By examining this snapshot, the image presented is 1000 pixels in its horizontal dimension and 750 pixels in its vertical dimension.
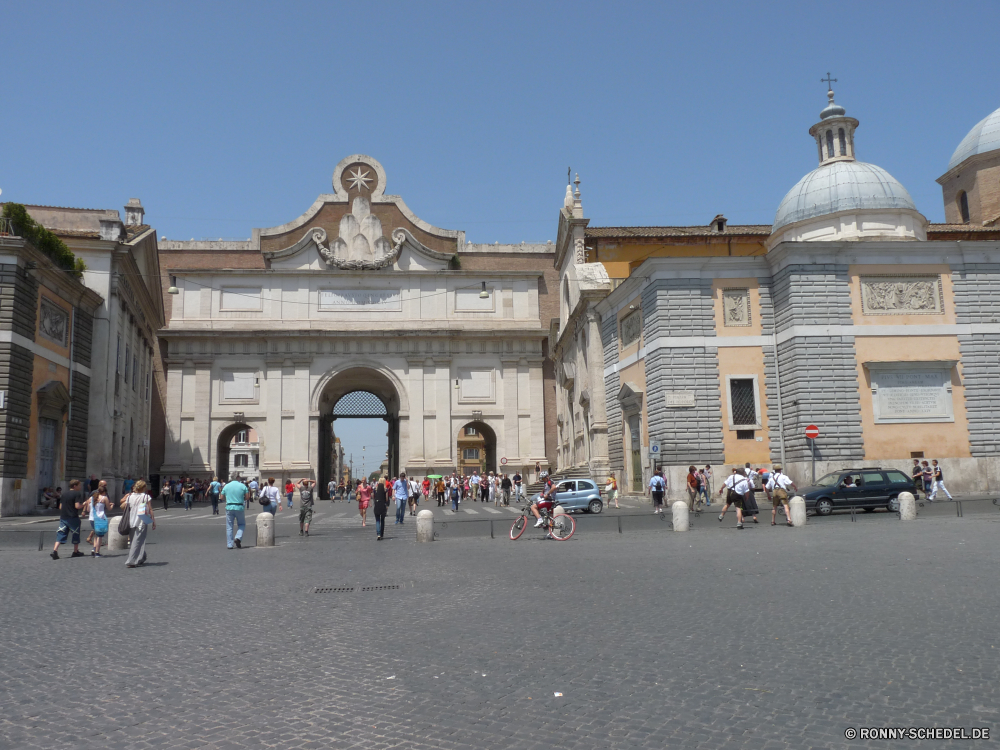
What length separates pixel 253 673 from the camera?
5918mm

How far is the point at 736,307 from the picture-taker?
27.4m

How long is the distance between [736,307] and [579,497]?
8.02 m

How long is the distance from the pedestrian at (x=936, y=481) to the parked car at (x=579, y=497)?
932 cm

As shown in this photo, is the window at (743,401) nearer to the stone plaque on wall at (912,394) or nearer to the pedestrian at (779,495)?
the stone plaque on wall at (912,394)

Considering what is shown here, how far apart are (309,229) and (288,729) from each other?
149 feet

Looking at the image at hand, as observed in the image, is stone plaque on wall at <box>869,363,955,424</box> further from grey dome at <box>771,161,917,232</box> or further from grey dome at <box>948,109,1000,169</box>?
grey dome at <box>948,109,1000,169</box>

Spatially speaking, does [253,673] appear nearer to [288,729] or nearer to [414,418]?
[288,729]

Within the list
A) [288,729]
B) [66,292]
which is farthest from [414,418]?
[288,729]

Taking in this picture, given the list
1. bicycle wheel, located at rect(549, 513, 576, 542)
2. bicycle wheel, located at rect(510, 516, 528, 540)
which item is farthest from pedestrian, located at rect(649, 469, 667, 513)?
bicycle wheel, located at rect(510, 516, 528, 540)

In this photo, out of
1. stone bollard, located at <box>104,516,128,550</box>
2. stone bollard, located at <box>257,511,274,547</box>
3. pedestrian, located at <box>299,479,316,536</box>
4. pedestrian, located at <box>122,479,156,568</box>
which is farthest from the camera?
pedestrian, located at <box>299,479,316,536</box>

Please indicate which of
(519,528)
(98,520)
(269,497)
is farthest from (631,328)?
(98,520)

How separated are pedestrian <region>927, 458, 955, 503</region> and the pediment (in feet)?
95.3

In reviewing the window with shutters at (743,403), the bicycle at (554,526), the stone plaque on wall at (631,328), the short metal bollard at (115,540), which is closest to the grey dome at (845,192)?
the stone plaque on wall at (631,328)

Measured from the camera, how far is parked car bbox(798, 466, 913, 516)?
21391 millimetres
